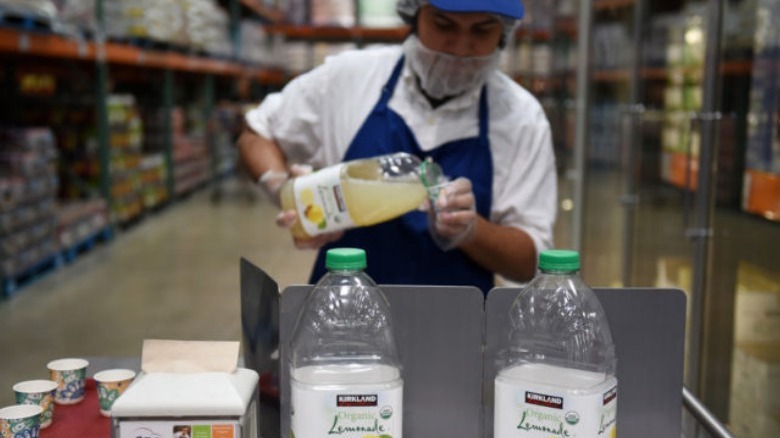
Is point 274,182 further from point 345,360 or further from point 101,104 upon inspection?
point 101,104

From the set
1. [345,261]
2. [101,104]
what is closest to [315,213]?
[345,261]

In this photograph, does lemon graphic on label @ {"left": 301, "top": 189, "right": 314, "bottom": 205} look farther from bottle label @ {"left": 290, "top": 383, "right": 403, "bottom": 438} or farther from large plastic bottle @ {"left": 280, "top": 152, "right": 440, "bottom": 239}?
bottle label @ {"left": 290, "top": 383, "right": 403, "bottom": 438}

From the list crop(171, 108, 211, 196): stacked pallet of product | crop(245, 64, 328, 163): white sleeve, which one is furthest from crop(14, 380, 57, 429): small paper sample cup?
crop(171, 108, 211, 196): stacked pallet of product

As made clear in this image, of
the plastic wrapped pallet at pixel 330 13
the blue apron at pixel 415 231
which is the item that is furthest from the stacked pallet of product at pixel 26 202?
the blue apron at pixel 415 231

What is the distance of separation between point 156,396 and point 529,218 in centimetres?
109

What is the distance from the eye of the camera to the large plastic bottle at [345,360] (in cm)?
107

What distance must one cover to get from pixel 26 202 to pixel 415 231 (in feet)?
14.2

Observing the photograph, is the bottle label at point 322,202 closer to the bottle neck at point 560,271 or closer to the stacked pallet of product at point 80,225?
the bottle neck at point 560,271

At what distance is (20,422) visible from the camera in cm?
126

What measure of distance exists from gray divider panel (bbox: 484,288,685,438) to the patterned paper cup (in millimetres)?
665

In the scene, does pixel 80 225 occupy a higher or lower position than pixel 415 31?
lower

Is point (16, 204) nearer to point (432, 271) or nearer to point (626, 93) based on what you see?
point (626, 93)

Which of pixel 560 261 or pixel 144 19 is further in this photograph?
pixel 144 19

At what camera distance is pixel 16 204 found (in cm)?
539
